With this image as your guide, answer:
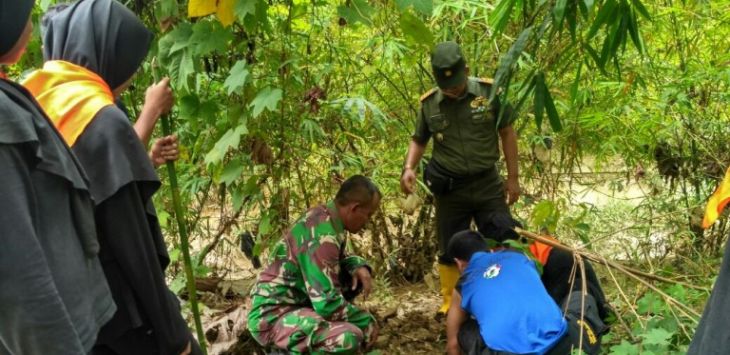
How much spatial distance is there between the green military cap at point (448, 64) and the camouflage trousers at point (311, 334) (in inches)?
54.8

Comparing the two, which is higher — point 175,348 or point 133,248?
point 133,248

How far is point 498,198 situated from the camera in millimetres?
3816

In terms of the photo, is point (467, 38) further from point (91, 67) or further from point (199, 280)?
point (91, 67)

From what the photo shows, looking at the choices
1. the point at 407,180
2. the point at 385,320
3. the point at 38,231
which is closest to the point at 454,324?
the point at 385,320

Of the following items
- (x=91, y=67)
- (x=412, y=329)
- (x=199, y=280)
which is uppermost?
(x=91, y=67)

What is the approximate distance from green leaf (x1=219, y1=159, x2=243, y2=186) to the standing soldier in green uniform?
124cm

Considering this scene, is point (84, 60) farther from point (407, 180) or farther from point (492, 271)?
point (407, 180)

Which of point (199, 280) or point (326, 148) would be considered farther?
point (199, 280)

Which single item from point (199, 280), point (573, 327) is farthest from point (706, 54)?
point (199, 280)

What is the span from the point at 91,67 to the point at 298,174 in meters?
1.44

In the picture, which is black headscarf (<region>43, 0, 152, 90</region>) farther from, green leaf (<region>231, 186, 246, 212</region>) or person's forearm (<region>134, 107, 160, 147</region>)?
green leaf (<region>231, 186, 246, 212</region>)

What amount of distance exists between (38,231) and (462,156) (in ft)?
8.78

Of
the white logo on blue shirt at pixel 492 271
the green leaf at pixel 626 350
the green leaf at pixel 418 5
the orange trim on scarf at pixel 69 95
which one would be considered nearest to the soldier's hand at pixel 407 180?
the white logo on blue shirt at pixel 492 271

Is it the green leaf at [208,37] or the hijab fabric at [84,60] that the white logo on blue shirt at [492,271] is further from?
the hijab fabric at [84,60]
